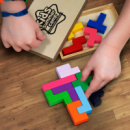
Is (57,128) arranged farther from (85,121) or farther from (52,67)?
(52,67)

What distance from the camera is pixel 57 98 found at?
0.84 meters

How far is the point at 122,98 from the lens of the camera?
0.85 metres

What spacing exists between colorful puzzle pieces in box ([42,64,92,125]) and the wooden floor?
3 cm

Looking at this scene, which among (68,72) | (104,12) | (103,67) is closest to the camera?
(103,67)

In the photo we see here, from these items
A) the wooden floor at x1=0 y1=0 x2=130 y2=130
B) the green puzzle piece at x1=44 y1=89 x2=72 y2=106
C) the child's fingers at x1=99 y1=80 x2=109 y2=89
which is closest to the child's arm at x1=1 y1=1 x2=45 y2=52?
the wooden floor at x1=0 y1=0 x2=130 y2=130

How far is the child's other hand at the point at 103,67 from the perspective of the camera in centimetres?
79

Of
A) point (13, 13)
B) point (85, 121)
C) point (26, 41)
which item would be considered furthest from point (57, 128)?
point (13, 13)

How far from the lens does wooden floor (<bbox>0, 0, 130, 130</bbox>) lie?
823 mm

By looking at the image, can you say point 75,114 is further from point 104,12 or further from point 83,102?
point 104,12

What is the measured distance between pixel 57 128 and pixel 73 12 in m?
0.52

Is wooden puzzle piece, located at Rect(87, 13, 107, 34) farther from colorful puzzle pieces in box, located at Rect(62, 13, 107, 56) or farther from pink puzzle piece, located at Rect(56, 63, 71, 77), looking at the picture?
pink puzzle piece, located at Rect(56, 63, 71, 77)

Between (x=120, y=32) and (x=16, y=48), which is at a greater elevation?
(x=120, y=32)

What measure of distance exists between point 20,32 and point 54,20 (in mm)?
207

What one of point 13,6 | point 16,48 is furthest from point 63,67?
point 13,6
